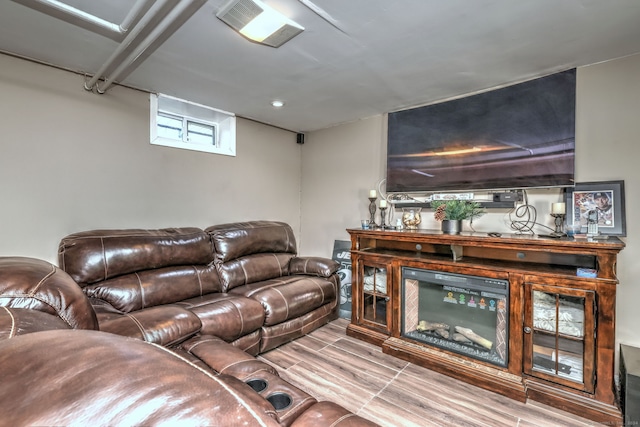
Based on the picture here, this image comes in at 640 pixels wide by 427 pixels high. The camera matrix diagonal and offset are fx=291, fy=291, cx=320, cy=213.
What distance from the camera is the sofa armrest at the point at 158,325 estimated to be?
172 centimetres

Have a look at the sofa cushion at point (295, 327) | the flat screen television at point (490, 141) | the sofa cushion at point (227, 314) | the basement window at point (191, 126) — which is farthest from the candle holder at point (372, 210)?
the basement window at point (191, 126)

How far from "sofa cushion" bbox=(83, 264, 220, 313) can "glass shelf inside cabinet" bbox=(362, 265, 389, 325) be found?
1473mm

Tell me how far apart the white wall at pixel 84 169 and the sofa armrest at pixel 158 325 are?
1.17 m

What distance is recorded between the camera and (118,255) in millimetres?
2361

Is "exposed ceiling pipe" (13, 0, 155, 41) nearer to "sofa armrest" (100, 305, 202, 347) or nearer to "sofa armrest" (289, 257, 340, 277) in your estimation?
"sofa armrest" (100, 305, 202, 347)

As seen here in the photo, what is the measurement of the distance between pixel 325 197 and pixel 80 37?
9.40ft

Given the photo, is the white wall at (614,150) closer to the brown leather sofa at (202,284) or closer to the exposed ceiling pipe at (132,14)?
the brown leather sofa at (202,284)

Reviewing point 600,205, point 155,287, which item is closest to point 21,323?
point 155,287

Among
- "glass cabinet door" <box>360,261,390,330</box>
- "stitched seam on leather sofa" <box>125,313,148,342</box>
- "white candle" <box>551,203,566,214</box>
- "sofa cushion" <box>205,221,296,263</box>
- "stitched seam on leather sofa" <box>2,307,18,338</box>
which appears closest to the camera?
"stitched seam on leather sofa" <box>2,307,18,338</box>

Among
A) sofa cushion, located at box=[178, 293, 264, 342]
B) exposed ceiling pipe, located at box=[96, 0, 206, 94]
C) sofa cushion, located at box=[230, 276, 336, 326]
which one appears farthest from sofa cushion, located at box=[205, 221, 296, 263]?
exposed ceiling pipe, located at box=[96, 0, 206, 94]

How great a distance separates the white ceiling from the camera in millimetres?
1639

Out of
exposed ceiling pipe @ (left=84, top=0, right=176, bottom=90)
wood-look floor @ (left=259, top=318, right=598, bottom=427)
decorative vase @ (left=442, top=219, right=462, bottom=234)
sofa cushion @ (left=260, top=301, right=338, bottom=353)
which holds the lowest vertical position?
wood-look floor @ (left=259, top=318, right=598, bottom=427)

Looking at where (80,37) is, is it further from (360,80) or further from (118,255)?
(360,80)

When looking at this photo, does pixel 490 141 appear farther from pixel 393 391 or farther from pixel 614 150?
pixel 393 391
